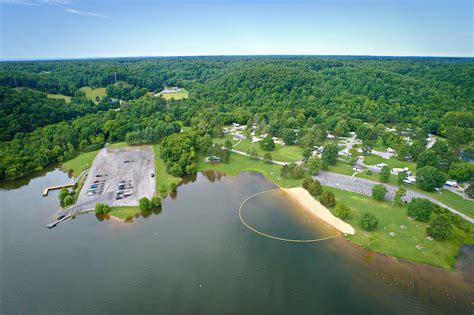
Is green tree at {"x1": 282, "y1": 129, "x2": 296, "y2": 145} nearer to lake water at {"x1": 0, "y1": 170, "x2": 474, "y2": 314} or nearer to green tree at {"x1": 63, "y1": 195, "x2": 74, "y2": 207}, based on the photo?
lake water at {"x1": 0, "y1": 170, "x2": 474, "y2": 314}

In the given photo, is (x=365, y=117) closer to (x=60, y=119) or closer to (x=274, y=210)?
(x=274, y=210)

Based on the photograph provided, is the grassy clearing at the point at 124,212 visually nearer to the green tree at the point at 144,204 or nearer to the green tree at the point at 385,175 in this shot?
the green tree at the point at 144,204

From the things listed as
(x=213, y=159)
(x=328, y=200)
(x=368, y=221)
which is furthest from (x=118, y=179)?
(x=368, y=221)

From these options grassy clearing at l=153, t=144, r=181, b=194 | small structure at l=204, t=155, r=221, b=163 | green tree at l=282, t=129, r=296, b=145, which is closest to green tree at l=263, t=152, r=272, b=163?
small structure at l=204, t=155, r=221, b=163

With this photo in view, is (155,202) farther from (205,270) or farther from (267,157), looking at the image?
(267,157)

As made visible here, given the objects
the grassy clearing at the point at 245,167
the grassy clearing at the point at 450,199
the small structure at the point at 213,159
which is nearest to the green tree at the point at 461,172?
the grassy clearing at the point at 450,199

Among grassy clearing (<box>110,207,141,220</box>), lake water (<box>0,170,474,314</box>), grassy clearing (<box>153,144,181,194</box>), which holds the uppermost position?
grassy clearing (<box>153,144,181,194</box>)

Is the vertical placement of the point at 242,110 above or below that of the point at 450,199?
above
